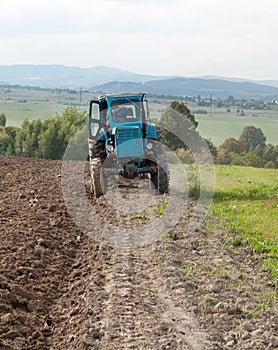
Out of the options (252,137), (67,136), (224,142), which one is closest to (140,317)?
(67,136)

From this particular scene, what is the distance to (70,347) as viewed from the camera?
257 inches

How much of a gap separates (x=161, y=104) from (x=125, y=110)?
5512cm

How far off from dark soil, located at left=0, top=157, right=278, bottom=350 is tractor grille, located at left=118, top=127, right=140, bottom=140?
3.29 meters

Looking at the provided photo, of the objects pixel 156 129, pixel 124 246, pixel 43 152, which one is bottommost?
pixel 43 152

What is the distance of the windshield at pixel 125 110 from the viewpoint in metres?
15.6

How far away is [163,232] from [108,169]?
3998mm

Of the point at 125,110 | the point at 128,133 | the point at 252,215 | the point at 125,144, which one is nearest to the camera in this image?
the point at 252,215

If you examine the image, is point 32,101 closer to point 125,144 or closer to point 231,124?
point 231,124

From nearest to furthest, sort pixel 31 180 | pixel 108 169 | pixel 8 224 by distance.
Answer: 1. pixel 8 224
2. pixel 108 169
3. pixel 31 180

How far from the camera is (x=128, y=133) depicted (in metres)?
15.1

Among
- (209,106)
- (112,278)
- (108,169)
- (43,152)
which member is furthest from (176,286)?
(209,106)

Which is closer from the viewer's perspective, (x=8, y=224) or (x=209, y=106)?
(x=8, y=224)

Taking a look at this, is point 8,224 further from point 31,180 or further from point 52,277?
point 31,180

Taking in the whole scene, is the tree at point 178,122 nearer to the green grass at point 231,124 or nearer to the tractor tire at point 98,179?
the green grass at point 231,124
